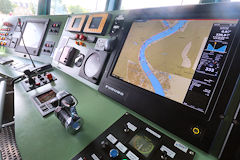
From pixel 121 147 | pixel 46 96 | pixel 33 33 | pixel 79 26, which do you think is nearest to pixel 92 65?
pixel 46 96

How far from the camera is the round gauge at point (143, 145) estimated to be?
1.70 feet

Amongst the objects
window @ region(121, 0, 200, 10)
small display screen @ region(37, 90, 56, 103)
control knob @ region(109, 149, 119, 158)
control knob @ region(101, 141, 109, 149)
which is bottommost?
small display screen @ region(37, 90, 56, 103)

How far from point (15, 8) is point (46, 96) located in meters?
3.01

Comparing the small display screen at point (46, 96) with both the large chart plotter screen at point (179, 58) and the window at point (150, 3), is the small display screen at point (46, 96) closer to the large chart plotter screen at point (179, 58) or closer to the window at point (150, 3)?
the large chart plotter screen at point (179, 58)

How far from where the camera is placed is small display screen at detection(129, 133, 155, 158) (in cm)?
52

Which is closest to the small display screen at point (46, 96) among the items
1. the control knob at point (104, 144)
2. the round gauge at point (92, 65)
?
the round gauge at point (92, 65)

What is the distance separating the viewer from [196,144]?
1.78 ft

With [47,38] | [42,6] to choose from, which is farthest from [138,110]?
[42,6]

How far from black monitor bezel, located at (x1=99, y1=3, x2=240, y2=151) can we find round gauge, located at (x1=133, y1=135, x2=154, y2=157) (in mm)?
133

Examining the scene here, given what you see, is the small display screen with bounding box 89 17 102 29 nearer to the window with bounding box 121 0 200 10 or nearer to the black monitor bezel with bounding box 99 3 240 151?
the window with bounding box 121 0 200 10

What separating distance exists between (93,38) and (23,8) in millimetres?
2656

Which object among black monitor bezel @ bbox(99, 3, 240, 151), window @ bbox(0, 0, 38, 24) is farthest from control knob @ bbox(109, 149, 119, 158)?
window @ bbox(0, 0, 38, 24)

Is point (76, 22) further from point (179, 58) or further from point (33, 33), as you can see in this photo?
point (179, 58)

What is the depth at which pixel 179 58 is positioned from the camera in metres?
0.67
